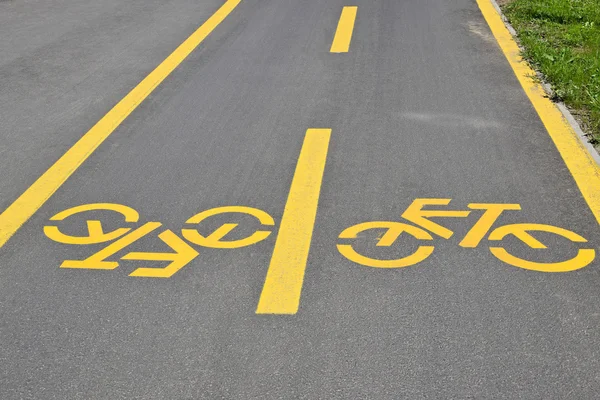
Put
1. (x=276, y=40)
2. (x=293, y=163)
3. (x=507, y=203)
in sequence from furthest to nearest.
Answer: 1. (x=276, y=40)
2. (x=293, y=163)
3. (x=507, y=203)

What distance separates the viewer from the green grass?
7602 mm

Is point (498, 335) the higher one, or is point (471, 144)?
point (498, 335)

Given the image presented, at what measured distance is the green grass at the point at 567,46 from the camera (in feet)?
24.9

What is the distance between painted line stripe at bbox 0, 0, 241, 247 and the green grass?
4.33 metres

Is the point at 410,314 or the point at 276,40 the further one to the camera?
the point at 276,40

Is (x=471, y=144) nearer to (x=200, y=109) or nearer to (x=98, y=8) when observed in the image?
(x=200, y=109)

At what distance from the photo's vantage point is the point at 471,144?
6.71 metres

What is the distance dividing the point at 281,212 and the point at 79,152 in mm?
2238

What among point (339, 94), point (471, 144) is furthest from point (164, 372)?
point (339, 94)

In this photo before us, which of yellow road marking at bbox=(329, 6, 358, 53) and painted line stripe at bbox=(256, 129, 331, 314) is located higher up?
painted line stripe at bbox=(256, 129, 331, 314)

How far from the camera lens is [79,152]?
6.78 m

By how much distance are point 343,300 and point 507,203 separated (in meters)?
1.78

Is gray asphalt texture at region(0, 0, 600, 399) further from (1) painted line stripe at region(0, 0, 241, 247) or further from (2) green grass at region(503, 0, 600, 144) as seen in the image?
(2) green grass at region(503, 0, 600, 144)

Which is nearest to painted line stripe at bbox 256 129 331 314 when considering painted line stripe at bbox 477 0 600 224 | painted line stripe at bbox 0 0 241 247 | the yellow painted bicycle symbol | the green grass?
the yellow painted bicycle symbol
